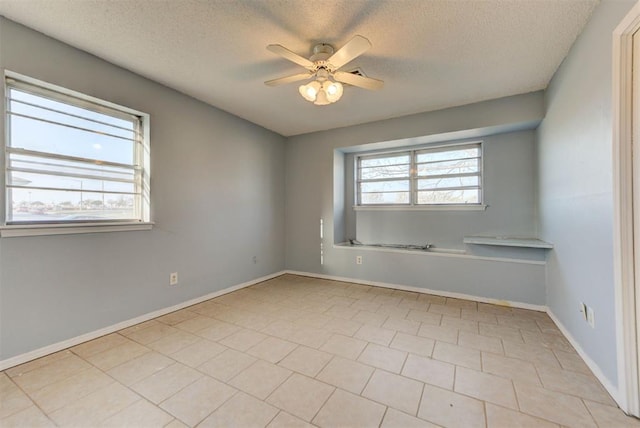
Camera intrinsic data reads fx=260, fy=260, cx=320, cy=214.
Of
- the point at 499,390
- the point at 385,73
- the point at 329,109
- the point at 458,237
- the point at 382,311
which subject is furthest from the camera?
the point at 458,237

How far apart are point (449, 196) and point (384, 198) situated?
0.95 m

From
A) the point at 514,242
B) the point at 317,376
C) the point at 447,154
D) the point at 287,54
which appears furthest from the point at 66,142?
the point at 514,242

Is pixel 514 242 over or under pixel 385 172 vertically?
under

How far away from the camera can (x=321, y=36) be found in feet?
6.44

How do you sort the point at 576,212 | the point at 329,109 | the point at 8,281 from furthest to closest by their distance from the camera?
the point at 329,109, the point at 576,212, the point at 8,281

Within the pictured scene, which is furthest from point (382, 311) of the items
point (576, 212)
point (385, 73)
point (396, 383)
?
point (385, 73)

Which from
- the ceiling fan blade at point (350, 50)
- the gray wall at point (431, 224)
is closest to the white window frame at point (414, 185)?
the gray wall at point (431, 224)

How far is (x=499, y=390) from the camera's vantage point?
5.24 feet

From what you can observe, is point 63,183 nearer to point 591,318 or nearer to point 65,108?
point 65,108

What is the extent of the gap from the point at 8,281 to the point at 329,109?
3371 millimetres

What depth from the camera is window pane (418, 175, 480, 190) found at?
3607mm

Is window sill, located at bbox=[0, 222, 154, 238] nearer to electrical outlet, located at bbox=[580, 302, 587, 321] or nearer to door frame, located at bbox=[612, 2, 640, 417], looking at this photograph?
door frame, located at bbox=[612, 2, 640, 417]

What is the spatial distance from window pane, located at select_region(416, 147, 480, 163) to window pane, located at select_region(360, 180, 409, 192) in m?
0.42

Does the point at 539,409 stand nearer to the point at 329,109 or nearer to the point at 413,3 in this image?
the point at 413,3
